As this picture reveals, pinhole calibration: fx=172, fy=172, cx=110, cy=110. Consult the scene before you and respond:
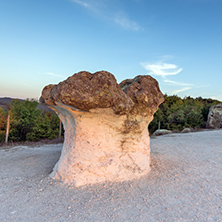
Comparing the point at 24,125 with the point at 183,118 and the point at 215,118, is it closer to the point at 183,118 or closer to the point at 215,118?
the point at 183,118

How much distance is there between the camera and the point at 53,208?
122 inches

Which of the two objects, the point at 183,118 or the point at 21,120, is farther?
the point at 183,118

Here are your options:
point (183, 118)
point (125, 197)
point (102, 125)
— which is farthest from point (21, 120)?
point (183, 118)

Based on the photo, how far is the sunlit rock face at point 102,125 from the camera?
11.9 ft

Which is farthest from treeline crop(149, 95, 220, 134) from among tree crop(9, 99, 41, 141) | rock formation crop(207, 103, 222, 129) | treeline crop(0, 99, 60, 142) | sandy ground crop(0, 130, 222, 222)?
sandy ground crop(0, 130, 222, 222)

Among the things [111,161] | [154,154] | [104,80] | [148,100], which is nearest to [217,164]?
[154,154]

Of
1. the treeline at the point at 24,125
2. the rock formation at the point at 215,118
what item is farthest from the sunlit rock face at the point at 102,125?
the rock formation at the point at 215,118

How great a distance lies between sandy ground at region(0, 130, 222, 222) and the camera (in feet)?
9.27

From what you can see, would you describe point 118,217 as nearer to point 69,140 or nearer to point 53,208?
point 53,208

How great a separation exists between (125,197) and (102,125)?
5.52 ft

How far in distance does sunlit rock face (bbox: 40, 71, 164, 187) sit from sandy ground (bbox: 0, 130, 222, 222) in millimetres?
373

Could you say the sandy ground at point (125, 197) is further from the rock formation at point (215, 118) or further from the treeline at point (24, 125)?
the rock formation at point (215, 118)

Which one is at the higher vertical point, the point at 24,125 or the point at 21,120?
the point at 21,120

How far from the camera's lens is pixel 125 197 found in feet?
11.0
